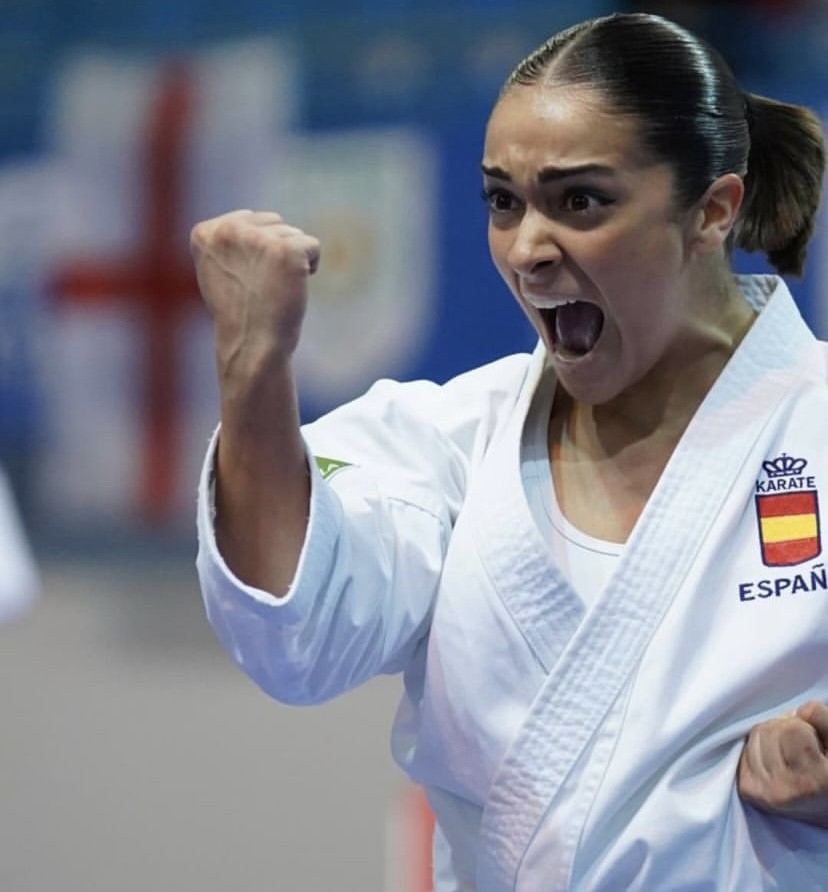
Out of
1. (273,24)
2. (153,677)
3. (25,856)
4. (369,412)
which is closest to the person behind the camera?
(369,412)

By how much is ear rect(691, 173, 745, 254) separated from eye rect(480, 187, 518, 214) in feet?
0.55

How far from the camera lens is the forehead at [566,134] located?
58.3 inches

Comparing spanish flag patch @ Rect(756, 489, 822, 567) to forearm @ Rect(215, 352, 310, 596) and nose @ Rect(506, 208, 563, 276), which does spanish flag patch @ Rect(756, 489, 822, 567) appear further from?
forearm @ Rect(215, 352, 310, 596)

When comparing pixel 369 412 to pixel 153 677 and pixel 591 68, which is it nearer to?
pixel 591 68

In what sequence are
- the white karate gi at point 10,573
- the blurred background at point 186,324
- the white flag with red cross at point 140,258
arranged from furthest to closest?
the white flag with red cross at point 140,258, the blurred background at point 186,324, the white karate gi at point 10,573

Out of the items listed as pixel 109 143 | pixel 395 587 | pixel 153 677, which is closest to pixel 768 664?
pixel 395 587

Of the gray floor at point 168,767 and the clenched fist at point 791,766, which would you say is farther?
the gray floor at point 168,767

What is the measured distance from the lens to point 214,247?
4.51 feet

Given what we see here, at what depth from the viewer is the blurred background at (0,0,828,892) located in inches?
113

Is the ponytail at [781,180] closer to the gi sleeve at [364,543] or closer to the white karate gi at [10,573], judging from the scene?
the gi sleeve at [364,543]

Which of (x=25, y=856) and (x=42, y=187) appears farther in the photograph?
(x=42, y=187)

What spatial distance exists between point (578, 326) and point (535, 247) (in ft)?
0.32

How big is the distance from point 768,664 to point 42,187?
9.10 feet

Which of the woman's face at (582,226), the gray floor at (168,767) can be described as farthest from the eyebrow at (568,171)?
the gray floor at (168,767)
